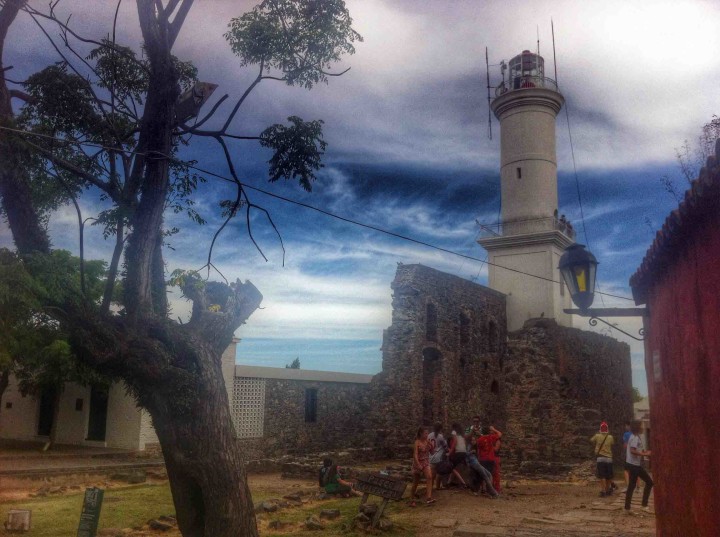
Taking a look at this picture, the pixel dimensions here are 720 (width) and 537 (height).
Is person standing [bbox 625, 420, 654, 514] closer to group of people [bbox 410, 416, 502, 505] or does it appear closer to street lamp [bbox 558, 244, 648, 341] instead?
group of people [bbox 410, 416, 502, 505]

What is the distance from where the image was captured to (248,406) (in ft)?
59.4

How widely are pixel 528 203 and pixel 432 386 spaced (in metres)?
9.62

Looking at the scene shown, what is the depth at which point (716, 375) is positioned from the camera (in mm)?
3994

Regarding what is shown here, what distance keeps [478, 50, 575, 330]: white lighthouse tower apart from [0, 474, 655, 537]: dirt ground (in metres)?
11.9

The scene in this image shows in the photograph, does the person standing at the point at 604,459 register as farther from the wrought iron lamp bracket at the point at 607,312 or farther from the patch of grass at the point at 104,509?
the patch of grass at the point at 104,509

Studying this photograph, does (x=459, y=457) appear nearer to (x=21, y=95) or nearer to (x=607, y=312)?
(x=607, y=312)

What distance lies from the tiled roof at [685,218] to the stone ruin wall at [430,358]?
12394 millimetres

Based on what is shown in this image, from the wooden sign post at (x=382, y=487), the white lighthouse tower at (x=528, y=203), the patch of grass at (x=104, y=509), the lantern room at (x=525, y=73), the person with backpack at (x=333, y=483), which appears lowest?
the patch of grass at (x=104, y=509)

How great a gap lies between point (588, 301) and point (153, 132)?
15.6 feet

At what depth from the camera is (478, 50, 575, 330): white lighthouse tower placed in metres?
24.1

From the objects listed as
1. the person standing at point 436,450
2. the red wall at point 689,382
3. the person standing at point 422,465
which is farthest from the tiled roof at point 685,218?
the person standing at point 436,450

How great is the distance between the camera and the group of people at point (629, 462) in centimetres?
965

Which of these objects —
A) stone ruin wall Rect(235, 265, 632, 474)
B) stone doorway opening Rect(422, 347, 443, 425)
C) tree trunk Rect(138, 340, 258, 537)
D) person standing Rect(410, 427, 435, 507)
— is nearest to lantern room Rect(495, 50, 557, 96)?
stone ruin wall Rect(235, 265, 632, 474)

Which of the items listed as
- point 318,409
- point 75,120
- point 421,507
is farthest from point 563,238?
point 75,120
